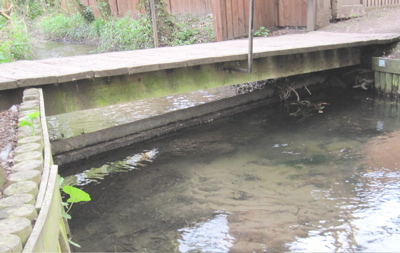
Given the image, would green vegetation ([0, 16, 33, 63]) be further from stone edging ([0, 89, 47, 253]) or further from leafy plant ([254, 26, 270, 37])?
stone edging ([0, 89, 47, 253])

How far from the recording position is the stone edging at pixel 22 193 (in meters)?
1.64

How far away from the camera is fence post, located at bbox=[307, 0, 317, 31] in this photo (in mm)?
10241

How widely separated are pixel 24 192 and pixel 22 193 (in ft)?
0.05

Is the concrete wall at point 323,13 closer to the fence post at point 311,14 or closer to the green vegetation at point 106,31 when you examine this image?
the fence post at point 311,14

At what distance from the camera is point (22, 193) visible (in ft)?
6.64

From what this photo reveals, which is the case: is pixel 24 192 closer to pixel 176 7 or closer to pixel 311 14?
pixel 311 14

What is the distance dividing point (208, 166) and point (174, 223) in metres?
1.56

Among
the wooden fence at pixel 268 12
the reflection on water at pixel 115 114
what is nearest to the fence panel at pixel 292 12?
the wooden fence at pixel 268 12

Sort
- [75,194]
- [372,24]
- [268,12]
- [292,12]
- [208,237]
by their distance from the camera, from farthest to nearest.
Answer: [268,12]
[292,12]
[372,24]
[208,237]
[75,194]

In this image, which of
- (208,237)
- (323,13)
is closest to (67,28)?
(323,13)

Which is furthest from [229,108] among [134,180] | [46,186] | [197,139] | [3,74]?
[46,186]

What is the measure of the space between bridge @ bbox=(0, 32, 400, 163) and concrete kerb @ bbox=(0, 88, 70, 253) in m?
1.73

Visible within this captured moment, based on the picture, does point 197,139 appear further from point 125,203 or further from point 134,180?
point 125,203

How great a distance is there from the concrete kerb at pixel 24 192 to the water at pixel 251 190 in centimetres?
146
